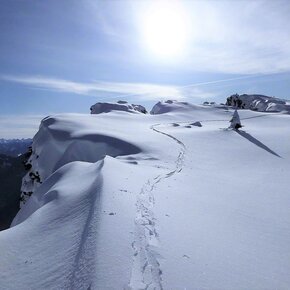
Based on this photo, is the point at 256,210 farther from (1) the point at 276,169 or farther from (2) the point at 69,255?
(1) the point at 276,169

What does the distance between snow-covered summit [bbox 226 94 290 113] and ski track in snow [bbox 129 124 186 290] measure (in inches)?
4293

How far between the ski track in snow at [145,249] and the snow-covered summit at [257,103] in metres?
109

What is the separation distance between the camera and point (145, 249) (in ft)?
20.8

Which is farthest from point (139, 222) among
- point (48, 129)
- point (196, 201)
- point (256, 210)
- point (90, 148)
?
point (48, 129)

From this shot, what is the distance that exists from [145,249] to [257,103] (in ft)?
460

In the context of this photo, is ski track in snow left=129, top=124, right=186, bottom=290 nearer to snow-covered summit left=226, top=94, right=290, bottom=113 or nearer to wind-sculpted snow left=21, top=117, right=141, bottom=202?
wind-sculpted snow left=21, top=117, right=141, bottom=202

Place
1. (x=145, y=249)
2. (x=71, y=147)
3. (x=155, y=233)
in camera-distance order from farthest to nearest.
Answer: (x=71, y=147), (x=155, y=233), (x=145, y=249)

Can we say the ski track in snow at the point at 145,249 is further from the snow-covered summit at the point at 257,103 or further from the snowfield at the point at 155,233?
the snow-covered summit at the point at 257,103

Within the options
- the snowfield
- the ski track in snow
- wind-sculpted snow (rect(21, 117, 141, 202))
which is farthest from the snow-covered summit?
the ski track in snow

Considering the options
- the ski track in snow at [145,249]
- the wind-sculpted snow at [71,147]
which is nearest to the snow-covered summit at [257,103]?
the wind-sculpted snow at [71,147]

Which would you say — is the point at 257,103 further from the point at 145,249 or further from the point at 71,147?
the point at 145,249

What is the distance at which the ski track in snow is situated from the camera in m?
5.12

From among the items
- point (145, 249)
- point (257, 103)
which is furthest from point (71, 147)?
point (257, 103)

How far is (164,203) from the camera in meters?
10.1
